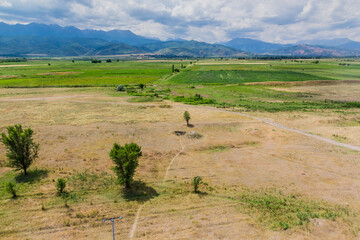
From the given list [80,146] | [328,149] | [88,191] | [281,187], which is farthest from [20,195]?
[328,149]

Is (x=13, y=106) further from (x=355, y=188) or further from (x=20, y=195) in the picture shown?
(x=355, y=188)

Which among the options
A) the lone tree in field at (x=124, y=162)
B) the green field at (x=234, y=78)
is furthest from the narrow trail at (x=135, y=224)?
the green field at (x=234, y=78)

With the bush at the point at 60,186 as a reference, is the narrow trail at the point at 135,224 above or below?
below

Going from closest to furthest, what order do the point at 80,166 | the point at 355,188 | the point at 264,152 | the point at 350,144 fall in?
the point at 355,188 → the point at 80,166 → the point at 264,152 → the point at 350,144

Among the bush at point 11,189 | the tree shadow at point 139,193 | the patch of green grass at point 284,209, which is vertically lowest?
the patch of green grass at point 284,209

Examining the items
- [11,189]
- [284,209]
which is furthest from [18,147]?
[284,209]

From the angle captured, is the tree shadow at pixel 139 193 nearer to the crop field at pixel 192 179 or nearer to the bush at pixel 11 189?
the crop field at pixel 192 179
